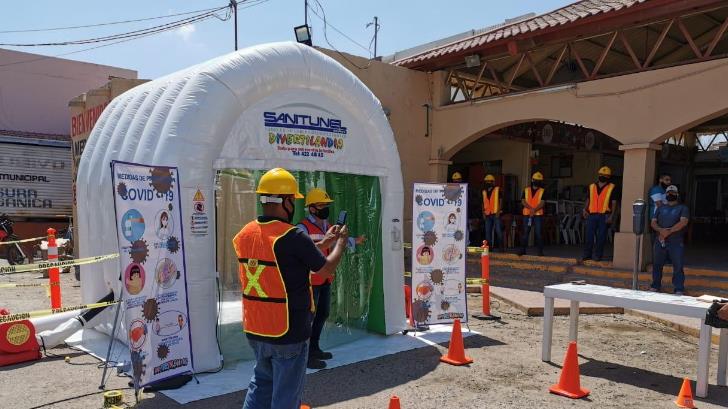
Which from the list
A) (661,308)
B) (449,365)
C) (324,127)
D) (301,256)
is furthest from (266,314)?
(661,308)

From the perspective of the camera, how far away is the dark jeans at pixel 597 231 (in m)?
11.0

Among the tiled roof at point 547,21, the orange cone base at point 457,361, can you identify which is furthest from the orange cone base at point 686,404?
the tiled roof at point 547,21

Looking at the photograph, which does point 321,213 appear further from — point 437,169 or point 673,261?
point 437,169

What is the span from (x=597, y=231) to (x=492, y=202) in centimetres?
253

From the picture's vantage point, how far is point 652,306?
5.13 m

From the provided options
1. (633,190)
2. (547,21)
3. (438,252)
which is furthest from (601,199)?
(438,252)

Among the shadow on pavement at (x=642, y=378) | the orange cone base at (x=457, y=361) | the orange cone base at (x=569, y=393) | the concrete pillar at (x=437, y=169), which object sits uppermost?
the concrete pillar at (x=437, y=169)

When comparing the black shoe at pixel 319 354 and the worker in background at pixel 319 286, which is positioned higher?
the worker in background at pixel 319 286

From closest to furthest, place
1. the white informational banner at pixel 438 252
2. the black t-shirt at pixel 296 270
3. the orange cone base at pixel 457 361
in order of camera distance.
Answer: the black t-shirt at pixel 296 270 < the orange cone base at pixel 457 361 < the white informational banner at pixel 438 252

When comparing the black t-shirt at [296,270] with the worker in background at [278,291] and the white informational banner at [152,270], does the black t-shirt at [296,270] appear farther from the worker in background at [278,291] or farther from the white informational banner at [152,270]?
the white informational banner at [152,270]

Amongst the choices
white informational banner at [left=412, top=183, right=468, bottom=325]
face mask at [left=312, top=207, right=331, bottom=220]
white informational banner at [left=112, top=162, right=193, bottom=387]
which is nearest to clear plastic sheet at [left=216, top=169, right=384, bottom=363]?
white informational banner at [left=412, top=183, right=468, bottom=325]

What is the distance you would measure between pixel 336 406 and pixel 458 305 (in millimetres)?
3012

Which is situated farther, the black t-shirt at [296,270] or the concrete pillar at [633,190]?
the concrete pillar at [633,190]

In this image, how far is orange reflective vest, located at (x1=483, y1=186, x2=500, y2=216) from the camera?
41.6 ft
